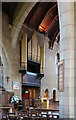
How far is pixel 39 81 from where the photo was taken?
17.7m

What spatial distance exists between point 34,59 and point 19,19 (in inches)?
134

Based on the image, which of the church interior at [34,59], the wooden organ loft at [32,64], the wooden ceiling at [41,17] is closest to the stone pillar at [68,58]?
the church interior at [34,59]

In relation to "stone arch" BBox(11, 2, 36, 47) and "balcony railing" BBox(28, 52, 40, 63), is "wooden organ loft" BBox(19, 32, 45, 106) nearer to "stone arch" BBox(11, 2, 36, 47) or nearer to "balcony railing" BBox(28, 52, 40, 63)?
"balcony railing" BBox(28, 52, 40, 63)

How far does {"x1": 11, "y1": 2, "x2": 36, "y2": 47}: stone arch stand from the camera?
1348 centimetres

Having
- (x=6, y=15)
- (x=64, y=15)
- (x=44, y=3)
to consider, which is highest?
(x=44, y=3)

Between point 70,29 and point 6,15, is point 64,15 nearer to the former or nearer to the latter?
point 70,29

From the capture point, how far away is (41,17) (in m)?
16.7

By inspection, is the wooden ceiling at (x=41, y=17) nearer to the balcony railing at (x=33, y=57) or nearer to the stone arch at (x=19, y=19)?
the stone arch at (x=19, y=19)

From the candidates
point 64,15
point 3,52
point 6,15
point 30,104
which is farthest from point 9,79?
point 64,15

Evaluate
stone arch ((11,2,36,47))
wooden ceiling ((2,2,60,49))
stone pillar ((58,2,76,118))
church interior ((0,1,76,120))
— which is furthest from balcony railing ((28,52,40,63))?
stone pillar ((58,2,76,118))

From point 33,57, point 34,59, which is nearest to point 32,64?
point 34,59

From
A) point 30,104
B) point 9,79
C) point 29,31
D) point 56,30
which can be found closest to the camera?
point 9,79

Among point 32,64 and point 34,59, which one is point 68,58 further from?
point 32,64

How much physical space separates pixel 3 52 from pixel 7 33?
126cm
